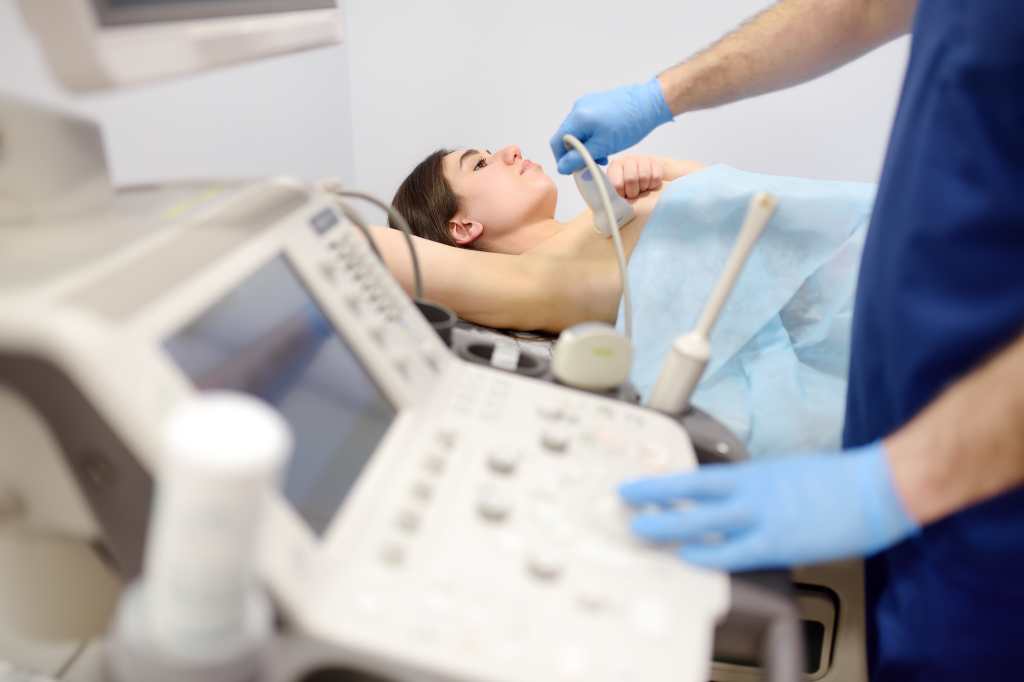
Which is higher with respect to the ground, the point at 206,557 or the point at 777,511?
the point at 206,557

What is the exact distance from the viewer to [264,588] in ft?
1.33

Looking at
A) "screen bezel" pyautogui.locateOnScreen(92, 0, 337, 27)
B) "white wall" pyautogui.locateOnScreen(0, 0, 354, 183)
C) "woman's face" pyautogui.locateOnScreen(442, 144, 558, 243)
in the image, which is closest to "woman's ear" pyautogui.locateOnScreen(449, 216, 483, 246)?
"woman's face" pyautogui.locateOnScreen(442, 144, 558, 243)

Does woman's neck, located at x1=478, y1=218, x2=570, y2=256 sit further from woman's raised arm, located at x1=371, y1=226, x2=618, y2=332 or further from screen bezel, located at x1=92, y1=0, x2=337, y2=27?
screen bezel, located at x1=92, y1=0, x2=337, y2=27

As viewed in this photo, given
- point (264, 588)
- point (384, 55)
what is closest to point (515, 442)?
point (264, 588)

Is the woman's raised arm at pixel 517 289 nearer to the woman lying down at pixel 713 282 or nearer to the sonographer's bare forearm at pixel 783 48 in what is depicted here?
the woman lying down at pixel 713 282

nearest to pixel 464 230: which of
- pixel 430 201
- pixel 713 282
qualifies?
pixel 430 201

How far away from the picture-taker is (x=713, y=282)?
1.26m

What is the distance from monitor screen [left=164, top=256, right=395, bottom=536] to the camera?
0.48 m

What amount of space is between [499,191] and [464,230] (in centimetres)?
12

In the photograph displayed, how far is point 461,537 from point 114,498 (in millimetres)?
228

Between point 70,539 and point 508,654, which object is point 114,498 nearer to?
point 70,539

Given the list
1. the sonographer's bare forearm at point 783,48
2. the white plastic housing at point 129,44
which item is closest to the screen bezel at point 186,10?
the white plastic housing at point 129,44

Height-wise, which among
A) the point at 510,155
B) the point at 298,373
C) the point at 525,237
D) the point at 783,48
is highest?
the point at 783,48

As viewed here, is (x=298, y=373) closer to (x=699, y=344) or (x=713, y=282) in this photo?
(x=699, y=344)
